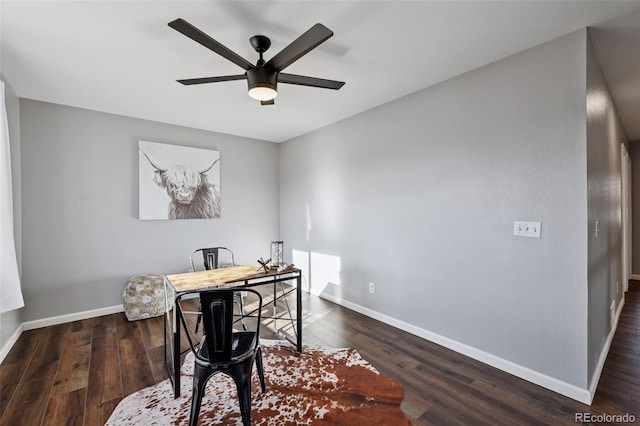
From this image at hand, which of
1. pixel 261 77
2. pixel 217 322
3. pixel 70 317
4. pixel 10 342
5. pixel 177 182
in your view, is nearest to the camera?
pixel 217 322

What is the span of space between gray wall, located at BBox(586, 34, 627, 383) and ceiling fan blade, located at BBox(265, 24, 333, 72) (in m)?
1.89

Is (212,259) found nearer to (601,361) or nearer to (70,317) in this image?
(70,317)

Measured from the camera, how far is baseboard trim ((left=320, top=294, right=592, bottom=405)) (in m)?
2.02

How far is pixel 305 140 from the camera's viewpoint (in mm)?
4582

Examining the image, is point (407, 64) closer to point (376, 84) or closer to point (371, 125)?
point (376, 84)

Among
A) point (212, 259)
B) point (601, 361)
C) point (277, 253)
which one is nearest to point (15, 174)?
point (212, 259)

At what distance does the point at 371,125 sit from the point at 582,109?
1942 mm

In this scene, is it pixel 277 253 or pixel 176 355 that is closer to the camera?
pixel 176 355

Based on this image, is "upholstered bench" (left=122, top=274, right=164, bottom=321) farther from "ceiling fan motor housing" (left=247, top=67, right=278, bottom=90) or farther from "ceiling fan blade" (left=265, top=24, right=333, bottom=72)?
"ceiling fan blade" (left=265, top=24, right=333, bottom=72)

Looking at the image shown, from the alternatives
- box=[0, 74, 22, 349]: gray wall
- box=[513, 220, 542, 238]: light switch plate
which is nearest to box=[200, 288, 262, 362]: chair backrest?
box=[513, 220, 542, 238]: light switch plate

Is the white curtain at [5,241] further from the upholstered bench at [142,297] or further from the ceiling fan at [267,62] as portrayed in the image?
the ceiling fan at [267,62]

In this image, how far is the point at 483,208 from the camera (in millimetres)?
2496

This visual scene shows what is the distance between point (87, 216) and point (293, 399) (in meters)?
3.26

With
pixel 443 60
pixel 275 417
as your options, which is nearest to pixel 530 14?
pixel 443 60
